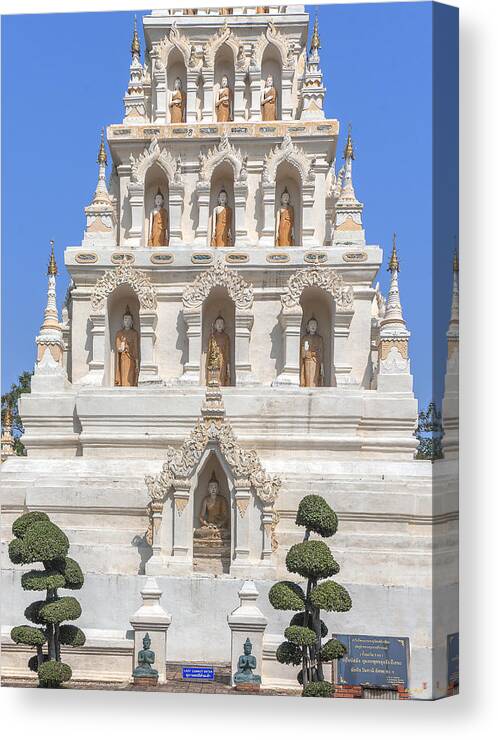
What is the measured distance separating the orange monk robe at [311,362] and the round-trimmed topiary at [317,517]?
3.17 metres

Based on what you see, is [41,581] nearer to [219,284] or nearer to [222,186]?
[219,284]

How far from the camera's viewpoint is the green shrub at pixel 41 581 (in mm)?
11461

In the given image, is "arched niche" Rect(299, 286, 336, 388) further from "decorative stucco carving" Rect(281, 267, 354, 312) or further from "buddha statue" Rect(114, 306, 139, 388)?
"buddha statue" Rect(114, 306, 139, 388)

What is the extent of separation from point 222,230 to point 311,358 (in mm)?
2401

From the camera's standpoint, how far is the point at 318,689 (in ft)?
37.3

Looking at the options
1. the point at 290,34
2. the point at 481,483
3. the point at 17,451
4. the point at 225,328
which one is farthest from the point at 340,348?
the point at 17,451

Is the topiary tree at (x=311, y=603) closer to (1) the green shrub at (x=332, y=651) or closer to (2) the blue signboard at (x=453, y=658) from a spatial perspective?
(1) the green shrub at (x=332, y=651)

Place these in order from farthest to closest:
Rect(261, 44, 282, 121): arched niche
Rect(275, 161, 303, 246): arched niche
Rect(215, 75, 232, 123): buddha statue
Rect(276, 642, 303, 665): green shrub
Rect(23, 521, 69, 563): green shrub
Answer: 1. Rect(215, 75, 232, 123): buddha statue
2. Rect(261, 44, 282, 121): arched niche
3. Rect(275, 161, 303, 246): arched niche
4. Rect(23, 521, 69, 563): green shrub
5. Rect(276, 642, 303, 665): green shrub

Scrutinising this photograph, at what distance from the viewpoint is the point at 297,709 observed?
1146 centimetres

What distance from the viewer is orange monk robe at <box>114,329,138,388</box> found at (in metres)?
15.0

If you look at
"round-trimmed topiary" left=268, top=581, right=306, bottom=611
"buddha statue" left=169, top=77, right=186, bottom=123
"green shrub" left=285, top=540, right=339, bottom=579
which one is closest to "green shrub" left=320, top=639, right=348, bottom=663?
"round-trimmed topiary" left=268, top=581, right=306, bottom=611

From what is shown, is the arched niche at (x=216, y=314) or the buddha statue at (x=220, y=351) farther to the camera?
the arched niche at (x=216, y=314)

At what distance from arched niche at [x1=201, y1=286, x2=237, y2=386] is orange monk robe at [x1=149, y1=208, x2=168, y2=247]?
1301mm

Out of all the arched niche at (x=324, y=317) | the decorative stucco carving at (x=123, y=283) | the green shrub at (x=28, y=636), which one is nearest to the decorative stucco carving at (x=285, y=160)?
the arched niche at (x=324, y=317)
